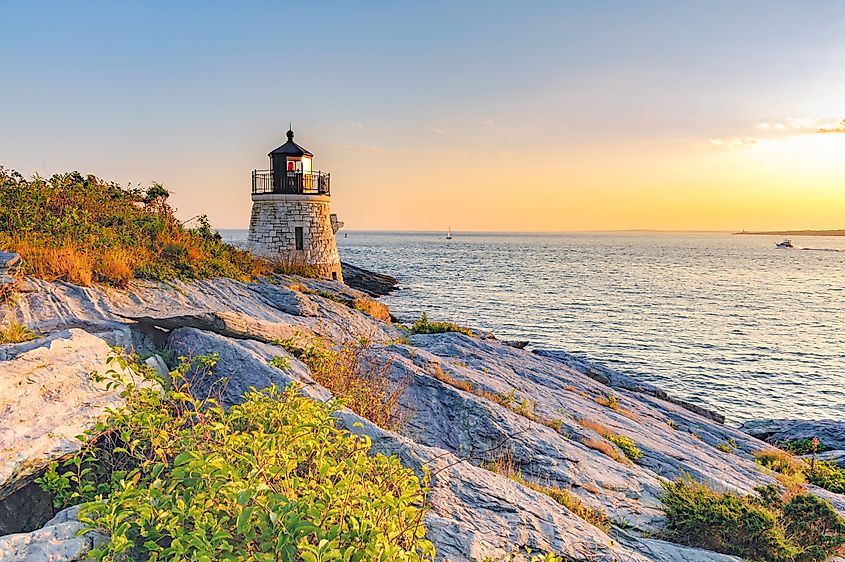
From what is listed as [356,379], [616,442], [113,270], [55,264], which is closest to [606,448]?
[616,442]

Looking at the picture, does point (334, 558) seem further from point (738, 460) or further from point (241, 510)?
point (738, 460)

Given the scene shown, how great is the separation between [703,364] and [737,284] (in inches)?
2247

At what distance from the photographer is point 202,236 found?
71.6ft

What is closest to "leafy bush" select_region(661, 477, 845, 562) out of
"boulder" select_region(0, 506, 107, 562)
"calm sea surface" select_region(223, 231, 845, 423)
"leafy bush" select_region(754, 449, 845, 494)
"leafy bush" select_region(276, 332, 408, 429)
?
"leafy bush" select_region(276, 332, 408, 429)

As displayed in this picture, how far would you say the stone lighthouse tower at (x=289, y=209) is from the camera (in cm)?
3300

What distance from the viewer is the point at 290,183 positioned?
1298 inches

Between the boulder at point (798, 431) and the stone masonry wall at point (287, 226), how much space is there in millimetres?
24142

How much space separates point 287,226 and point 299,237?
981 mm

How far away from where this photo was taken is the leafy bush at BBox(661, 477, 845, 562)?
25.2 ft

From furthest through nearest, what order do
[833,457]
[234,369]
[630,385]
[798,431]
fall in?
[630,385], [798,431], [833,457], [234,369]

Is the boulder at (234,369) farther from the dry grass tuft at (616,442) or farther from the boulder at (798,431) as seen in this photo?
the boulder at (798,431)

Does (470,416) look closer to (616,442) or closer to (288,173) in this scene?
(616,442)

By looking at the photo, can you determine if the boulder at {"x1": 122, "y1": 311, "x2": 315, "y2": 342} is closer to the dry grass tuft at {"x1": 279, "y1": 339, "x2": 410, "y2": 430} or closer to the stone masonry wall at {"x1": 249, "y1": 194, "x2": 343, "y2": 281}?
the dry grass tuft at {"x1": 279, "y1": 339, "x2": 410, "y2": 430}

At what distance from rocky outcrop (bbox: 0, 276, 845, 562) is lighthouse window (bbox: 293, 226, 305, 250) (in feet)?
46.4
